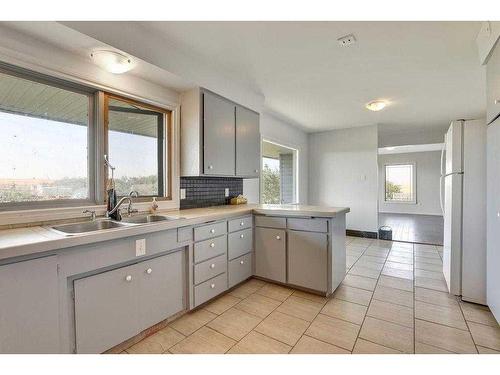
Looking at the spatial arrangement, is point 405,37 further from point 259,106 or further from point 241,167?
point 241,167

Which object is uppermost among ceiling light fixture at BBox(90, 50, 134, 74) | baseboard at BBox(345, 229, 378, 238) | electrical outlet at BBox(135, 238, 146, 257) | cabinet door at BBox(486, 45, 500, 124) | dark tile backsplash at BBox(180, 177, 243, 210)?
ceiling light fixture at BBox(90, 50, 134, 74)

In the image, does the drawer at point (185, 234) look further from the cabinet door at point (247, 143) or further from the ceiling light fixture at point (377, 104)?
the ceiling light fixture at point (377, 104)

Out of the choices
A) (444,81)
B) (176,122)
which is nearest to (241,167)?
(176,122)

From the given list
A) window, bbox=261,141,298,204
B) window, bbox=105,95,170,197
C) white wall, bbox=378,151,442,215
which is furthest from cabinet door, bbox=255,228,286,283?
white wall, bbox=378,151,442,215

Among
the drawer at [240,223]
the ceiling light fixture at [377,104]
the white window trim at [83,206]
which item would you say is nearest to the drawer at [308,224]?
the drawer at [240,223]

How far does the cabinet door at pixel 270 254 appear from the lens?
259 centimetres

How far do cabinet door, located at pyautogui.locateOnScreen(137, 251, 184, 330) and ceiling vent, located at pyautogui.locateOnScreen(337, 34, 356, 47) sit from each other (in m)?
2.26

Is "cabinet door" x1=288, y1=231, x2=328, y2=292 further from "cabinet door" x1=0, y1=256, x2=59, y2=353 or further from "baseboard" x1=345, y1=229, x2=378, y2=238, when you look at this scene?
"baseboard" x1=345, y1=229, x2=378, y2=238

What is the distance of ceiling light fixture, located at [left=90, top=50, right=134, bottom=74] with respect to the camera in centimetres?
178

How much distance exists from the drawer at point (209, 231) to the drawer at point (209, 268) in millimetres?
226
